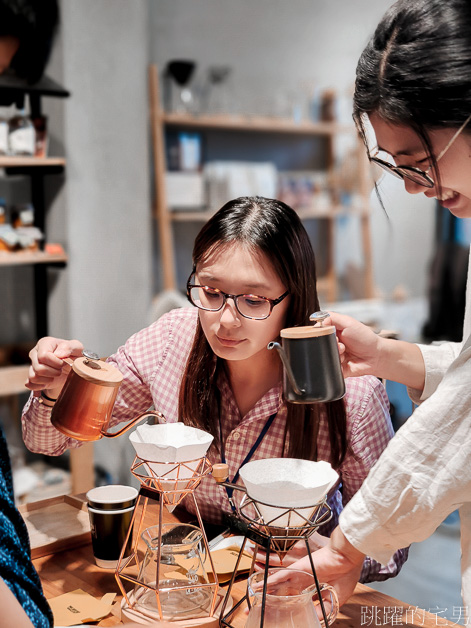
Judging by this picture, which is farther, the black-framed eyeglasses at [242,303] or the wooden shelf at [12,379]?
the wooden shelf at [12,379]

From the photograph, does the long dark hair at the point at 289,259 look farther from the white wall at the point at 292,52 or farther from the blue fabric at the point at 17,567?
the white wall at the point at 292,52

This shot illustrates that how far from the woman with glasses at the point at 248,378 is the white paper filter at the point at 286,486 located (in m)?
0.23

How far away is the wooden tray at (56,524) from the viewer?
132cm

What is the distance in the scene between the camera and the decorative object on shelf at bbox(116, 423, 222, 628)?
1045mm

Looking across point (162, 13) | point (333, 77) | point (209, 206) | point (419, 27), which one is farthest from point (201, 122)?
point (419, 27)

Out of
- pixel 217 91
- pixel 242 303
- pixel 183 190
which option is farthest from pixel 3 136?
pixel 242 303

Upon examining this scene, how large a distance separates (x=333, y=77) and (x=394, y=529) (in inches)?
163

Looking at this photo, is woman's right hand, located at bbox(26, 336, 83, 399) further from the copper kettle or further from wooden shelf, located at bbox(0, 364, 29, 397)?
wooden shelf, located at bbox(0, 364, 29, 397)

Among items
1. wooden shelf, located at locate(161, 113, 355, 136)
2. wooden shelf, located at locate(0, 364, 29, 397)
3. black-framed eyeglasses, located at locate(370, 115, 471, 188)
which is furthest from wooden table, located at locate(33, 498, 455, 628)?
wooden shelf, located at locate(161, 113, 355, 136)

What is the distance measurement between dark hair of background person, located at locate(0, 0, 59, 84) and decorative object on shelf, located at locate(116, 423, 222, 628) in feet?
8.49

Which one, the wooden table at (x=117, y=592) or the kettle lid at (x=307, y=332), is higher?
the kettle lid at (x=307, y=332)

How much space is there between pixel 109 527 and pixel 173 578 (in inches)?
8.4

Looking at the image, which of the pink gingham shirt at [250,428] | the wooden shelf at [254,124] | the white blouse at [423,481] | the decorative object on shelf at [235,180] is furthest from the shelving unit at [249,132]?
the white blouse at [423,481]

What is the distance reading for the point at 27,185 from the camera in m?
3.51
